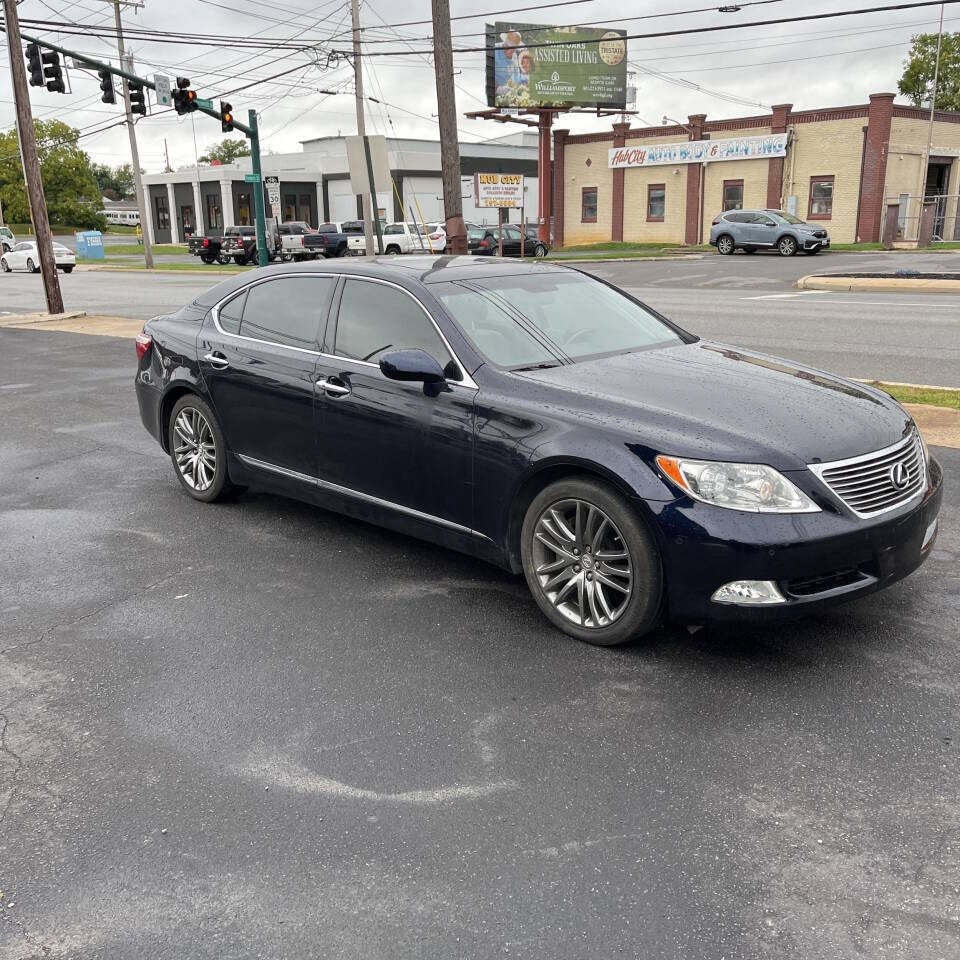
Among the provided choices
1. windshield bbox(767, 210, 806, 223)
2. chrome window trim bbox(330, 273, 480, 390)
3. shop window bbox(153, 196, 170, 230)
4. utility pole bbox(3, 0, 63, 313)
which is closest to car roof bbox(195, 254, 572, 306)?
chrome window trim bbox(330, 273, 480, 390)

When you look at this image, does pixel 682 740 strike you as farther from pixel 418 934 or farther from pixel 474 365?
pixel 474 365

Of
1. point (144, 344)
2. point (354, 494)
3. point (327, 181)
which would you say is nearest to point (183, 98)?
point (144, 344)

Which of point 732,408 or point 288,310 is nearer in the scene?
point 732,408

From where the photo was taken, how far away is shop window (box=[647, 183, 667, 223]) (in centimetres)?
4756

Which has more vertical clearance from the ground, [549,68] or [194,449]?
[549,68]

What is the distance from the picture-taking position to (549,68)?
48.7 meters

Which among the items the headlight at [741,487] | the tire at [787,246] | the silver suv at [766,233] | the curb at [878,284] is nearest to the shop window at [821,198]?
the silver suv at [766,233]

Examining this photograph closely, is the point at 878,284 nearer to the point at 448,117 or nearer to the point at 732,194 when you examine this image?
the point at 448,117

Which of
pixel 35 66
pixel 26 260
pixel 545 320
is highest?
pixel 35 66

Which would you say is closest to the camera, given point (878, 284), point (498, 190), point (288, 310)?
point (288, 310)

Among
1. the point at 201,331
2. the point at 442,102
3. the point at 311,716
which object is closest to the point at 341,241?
the point at 442,102

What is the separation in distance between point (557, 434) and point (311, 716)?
1558mm

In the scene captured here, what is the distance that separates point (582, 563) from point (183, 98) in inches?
944

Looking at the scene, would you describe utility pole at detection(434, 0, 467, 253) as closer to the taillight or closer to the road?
the road
